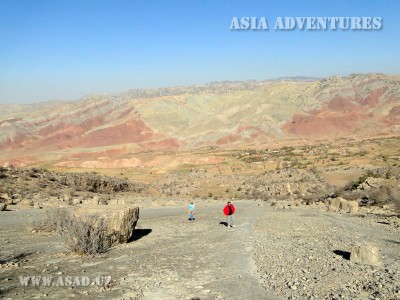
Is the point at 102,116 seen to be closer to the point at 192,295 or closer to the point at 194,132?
the point at 194,132

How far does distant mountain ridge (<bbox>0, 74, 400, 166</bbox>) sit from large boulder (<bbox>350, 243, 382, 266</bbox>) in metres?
75.7

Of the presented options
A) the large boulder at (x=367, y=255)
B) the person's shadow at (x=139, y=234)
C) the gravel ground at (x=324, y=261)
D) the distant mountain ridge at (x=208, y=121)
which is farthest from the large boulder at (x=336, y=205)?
the distant mountain ridge at (x=208, y=121)

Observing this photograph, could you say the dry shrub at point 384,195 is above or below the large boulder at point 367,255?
below

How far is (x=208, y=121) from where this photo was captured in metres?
107

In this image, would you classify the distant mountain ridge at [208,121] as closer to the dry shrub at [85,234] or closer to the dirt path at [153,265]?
the dirt path at [153,265]

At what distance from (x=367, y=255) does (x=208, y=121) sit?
97.3m

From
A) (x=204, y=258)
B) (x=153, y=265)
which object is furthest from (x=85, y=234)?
(x=204, y=258)

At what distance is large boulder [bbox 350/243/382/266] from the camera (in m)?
10.5

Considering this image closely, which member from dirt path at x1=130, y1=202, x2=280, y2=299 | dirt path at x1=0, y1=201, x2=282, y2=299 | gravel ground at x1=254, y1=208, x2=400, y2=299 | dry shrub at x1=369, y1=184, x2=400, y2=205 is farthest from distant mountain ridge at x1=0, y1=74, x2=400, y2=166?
gravel ground at x1=254, y1=208, x2=400, y2=299

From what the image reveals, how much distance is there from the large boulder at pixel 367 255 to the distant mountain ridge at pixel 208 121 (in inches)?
2982

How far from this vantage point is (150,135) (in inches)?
4045

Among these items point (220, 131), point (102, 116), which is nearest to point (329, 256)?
point (220, 131)

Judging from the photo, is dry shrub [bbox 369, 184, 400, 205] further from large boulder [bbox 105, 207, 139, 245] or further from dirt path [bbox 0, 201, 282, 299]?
large boulder [bbox 105, 207, 139, 245]

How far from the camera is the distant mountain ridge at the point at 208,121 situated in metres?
92.4
